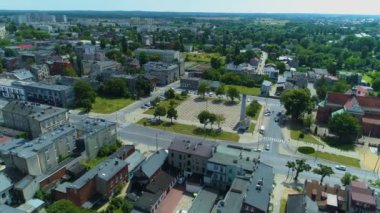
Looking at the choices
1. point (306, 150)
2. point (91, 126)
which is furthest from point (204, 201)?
point (306, 150)

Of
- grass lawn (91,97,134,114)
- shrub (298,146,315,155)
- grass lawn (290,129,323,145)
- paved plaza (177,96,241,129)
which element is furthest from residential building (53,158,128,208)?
grass lawn (290,129,323,145)

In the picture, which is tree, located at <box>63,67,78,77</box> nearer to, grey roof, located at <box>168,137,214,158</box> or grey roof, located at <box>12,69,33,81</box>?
grey roof, located at <box>12,69,33,81</box>

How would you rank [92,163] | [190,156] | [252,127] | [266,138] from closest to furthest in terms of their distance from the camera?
[190,156] → [92,163] → [266,138] → [252,127]

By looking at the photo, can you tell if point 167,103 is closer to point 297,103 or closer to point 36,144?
point 297,103

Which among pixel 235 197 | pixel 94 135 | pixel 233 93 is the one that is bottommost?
pixel 235 197

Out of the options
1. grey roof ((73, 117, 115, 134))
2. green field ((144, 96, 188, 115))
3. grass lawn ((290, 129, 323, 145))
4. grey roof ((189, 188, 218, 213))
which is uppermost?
grey roof ((73, 117, 115, 134))

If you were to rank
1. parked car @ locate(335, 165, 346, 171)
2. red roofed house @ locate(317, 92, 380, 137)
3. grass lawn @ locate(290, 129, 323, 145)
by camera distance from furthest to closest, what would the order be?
red roofed house @ locate(317, 92, 380, 137)
grass lawn @ locate(290, 129, 323, 145)
parked car @ locate(335, 165, 346, 171)

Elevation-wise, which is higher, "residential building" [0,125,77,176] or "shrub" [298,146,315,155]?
"residential building" [0,125,77,176]
